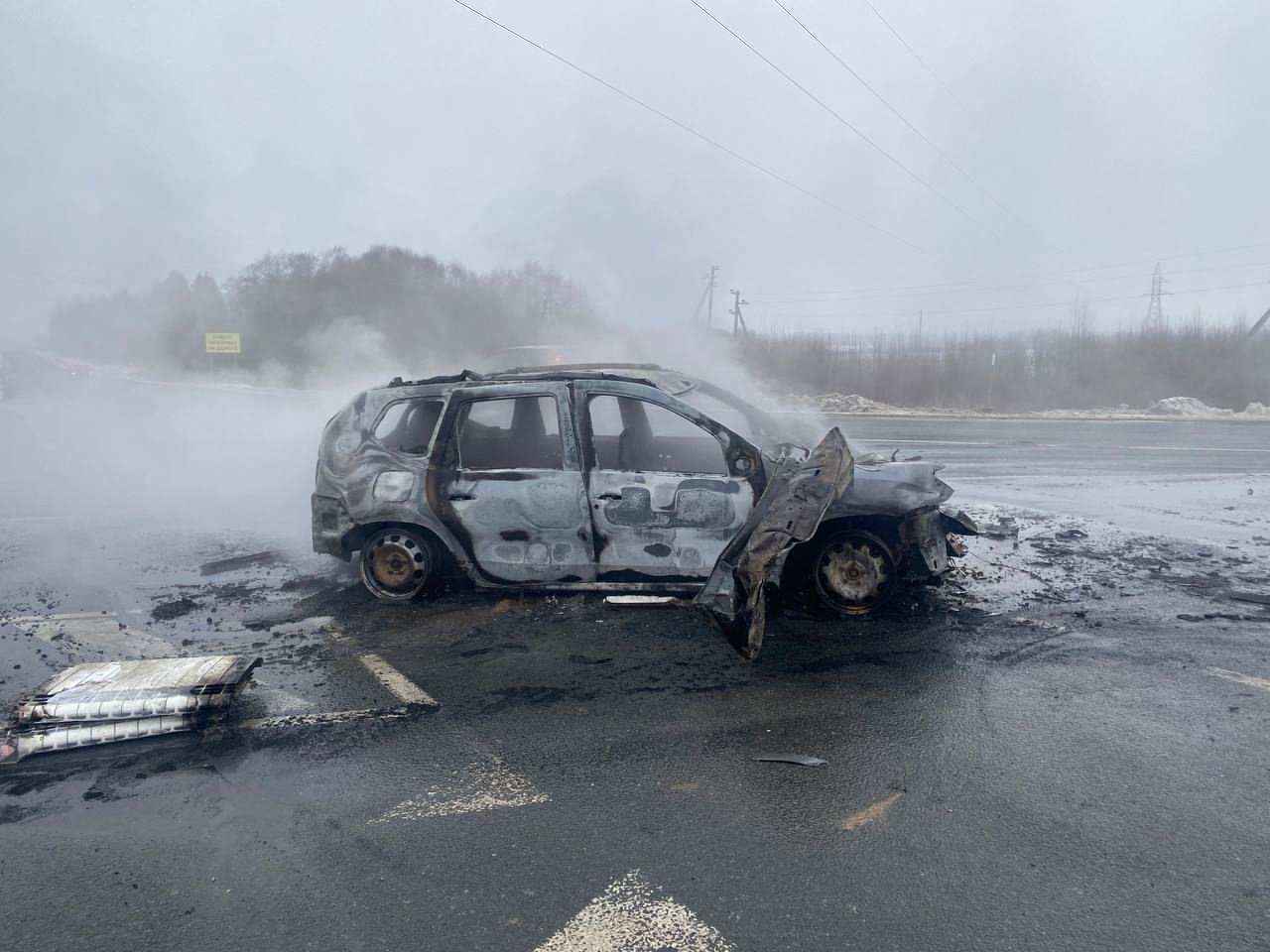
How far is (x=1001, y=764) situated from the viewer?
365cm

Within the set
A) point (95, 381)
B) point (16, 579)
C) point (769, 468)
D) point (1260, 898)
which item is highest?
point (95, 381)

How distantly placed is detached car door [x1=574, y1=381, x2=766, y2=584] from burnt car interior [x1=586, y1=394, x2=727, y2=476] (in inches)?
0.4

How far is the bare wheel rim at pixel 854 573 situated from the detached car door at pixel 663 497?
0.69 meters

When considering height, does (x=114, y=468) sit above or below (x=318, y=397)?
below

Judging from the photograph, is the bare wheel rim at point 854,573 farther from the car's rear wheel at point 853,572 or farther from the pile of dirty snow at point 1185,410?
the pile of dirty snow at point 1185,410

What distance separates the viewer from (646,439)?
617cm

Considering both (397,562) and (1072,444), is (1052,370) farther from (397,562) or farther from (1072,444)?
(397,562)

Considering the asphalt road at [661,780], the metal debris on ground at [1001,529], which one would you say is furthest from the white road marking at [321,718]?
the metal debris on ground at [1001,529]

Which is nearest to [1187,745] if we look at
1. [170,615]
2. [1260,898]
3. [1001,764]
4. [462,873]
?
[1001,764]

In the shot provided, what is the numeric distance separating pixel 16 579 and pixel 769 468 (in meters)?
6.16

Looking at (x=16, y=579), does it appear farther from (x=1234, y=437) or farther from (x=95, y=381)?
(x=95, y=381)

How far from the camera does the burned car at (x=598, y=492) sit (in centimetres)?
546

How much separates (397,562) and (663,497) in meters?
2.04

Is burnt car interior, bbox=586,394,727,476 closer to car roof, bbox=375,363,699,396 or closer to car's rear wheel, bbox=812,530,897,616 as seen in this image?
car roof, bbox=375,363,699,396
